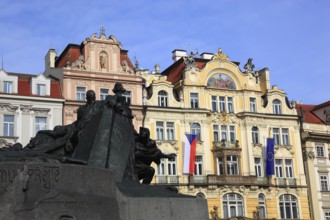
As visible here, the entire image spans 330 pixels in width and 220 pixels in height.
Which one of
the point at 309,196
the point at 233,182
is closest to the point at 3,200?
the point at 233,182

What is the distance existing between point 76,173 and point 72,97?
2622cm

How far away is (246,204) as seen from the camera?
35656 millimetres

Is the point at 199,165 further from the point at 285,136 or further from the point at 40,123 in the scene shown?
the point at 40,123

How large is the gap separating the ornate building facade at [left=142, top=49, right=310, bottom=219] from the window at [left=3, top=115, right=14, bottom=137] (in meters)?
8.06

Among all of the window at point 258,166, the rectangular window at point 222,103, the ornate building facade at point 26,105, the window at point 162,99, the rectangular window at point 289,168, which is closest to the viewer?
the ornate building facade at point 26,105

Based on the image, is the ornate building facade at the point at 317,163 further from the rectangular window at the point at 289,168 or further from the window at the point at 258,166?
the window at the point at 258,166

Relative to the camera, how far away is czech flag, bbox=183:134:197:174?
3384 cm

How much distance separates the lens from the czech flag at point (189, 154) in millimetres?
33844

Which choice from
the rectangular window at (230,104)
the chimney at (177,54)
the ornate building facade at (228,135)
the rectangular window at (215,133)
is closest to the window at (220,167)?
the ornate building facade at (228,135)

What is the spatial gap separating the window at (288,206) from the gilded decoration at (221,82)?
27.0 ft

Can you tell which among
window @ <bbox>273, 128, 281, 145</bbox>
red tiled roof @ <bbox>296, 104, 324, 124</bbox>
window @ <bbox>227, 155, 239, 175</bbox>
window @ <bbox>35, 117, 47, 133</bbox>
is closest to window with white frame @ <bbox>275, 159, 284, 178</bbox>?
window @ <bbox>273, 128, 281, 145</bbox>

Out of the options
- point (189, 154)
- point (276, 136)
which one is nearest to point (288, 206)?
point (276, 136)

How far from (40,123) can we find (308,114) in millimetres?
20804

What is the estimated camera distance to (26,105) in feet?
105
